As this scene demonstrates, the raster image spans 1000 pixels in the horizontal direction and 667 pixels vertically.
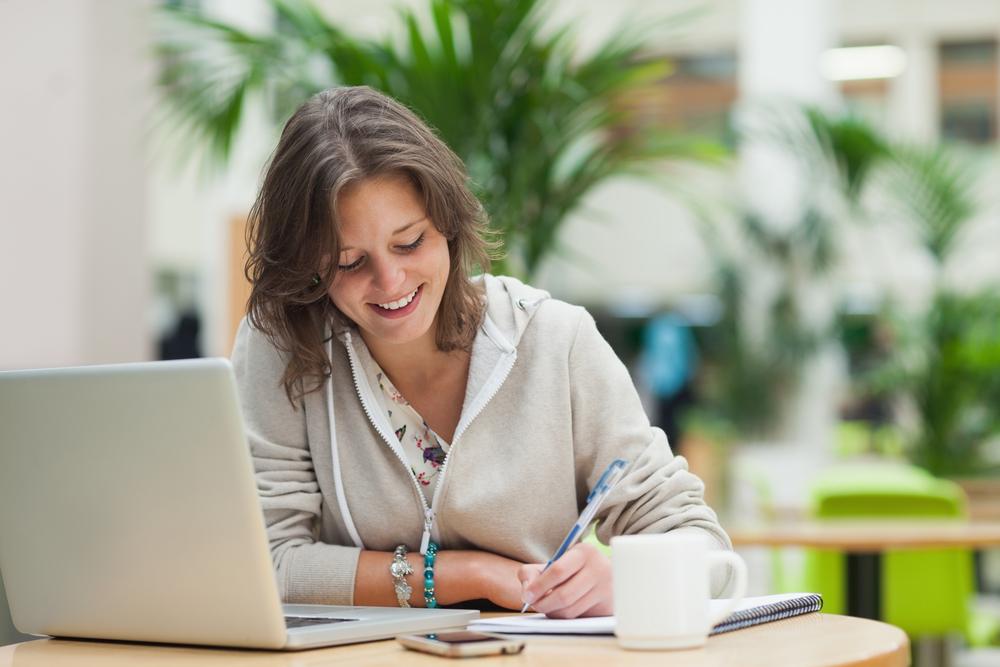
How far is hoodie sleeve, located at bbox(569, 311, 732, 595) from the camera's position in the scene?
4.90 feet

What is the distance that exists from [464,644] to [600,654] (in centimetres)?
12

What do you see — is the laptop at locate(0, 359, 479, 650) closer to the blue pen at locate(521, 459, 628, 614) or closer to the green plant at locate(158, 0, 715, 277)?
the blue pen at locate(521, 459, 628, 614)

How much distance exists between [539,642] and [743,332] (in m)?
6.27

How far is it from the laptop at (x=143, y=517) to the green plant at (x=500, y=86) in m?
2.01

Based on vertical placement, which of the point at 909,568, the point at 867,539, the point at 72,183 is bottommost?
the point at 909,568

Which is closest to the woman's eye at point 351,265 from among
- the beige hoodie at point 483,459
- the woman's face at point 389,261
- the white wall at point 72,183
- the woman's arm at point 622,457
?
the woman's face at point 389,261

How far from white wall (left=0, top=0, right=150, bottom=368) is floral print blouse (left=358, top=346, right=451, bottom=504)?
190 cm

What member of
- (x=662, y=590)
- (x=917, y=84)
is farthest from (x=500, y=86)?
(x=917, y=84)

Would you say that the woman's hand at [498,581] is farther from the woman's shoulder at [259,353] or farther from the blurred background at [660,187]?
the blurred background at [660,187]

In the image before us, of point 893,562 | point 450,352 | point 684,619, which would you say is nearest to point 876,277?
point 893,562

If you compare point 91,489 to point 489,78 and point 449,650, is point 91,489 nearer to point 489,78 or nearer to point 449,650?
point 449,650

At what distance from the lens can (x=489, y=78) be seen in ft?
10.7

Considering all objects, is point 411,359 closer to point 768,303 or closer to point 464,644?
point 464,644

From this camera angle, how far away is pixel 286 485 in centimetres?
159
